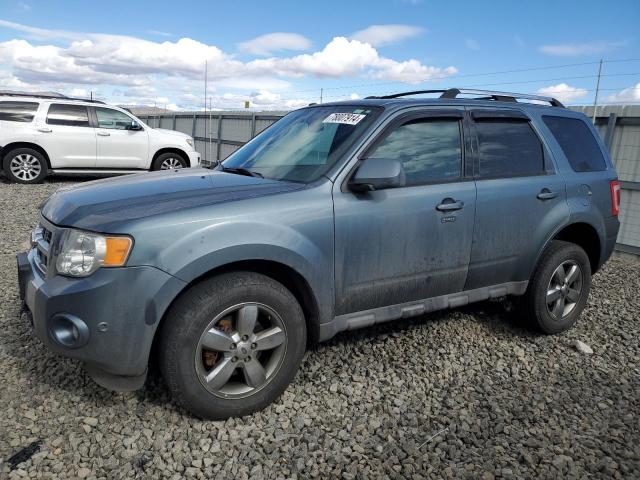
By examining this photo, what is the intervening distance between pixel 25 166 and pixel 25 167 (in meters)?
0.02

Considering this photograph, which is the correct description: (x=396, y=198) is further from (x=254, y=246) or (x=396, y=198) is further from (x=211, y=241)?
(x=211, y=241)

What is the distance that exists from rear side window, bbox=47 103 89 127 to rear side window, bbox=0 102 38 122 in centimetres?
34

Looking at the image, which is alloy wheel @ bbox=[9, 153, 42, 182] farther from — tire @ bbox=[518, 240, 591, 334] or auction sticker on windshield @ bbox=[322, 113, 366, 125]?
tire @ bbox=[518, 240, 591, 334]

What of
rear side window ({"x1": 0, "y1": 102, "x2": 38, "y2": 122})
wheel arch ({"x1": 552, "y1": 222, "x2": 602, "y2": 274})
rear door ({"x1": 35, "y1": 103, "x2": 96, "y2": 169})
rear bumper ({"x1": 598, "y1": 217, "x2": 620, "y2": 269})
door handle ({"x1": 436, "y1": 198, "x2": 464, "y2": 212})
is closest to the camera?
door handle ({"x1": 436, "y1": 198, "x2": 464, "y2": 212})

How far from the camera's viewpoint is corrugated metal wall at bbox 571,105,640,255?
6.99 m

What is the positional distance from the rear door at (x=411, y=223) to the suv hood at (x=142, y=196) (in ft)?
1.50

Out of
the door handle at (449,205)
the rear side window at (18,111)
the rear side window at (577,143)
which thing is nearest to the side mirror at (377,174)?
the door handle at (449,205)

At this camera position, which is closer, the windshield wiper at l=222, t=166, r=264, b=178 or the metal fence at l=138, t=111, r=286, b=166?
the windshield wiper at l=222, t=166, r=264, b=178

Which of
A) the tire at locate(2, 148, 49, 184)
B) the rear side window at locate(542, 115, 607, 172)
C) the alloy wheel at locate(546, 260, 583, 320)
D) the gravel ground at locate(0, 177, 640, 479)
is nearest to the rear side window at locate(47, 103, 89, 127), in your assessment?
the tire at locate(2, 148, 49, 184)

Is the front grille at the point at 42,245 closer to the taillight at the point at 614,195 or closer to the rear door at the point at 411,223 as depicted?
the rear door at the point at 411,223

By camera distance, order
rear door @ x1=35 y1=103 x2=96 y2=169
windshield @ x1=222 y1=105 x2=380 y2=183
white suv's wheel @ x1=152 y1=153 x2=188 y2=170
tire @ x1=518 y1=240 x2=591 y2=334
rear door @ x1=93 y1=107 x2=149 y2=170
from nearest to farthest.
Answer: windshield @ x1=222 y1=105 x2=380 y2=183 → tire @ x1=518 y1=240 x2=591 y2=334 → rear door @ x1=35 y1=103 x2=96 y2=169 → rear door @ x1=93 y1=107 x2=149 y2=170 → white suv's wheel @ x1=152 y1=153 x2=188 y2=170

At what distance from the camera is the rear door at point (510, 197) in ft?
11.8

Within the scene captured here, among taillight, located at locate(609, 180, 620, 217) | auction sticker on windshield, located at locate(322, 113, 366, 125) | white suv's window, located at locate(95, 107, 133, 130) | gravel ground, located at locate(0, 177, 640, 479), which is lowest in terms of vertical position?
gravel ground, located at locate(0, 177, 640, 479)

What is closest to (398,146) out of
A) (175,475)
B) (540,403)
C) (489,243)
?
(489,243)
